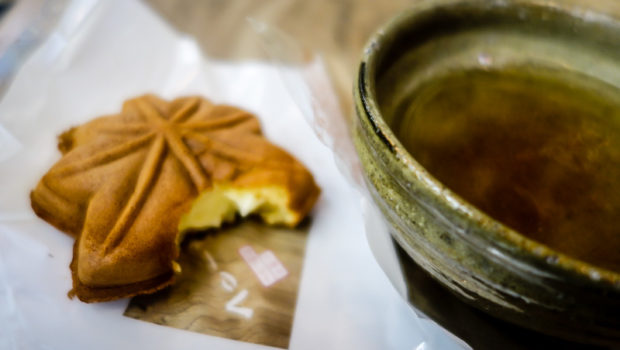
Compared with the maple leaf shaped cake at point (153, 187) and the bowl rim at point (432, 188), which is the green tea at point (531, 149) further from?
the maple leaf shaped cake at point (153, 187)

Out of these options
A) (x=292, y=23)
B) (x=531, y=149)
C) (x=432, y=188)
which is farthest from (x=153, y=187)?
(x=292, y=23)

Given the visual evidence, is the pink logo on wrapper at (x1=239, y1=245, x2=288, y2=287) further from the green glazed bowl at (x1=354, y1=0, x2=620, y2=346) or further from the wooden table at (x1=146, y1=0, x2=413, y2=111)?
the wooden table at (x1=146, y1=0, x2=413, y2=111)

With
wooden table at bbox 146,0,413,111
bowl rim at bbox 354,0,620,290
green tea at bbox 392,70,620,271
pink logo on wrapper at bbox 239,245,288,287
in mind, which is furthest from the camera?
wooden table at bbox 146,0,413,111

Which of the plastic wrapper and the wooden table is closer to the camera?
the plastic wrapper

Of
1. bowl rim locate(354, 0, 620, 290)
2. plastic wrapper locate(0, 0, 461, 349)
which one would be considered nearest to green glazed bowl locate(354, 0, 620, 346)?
bowl rim locate(354, 0, 620, 290)

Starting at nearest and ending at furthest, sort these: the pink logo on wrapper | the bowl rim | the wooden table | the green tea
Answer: the bowl rim < the green tea < the pink logo on wrapper < the wooden table

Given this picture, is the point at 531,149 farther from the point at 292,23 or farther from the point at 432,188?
the point at 292,23
